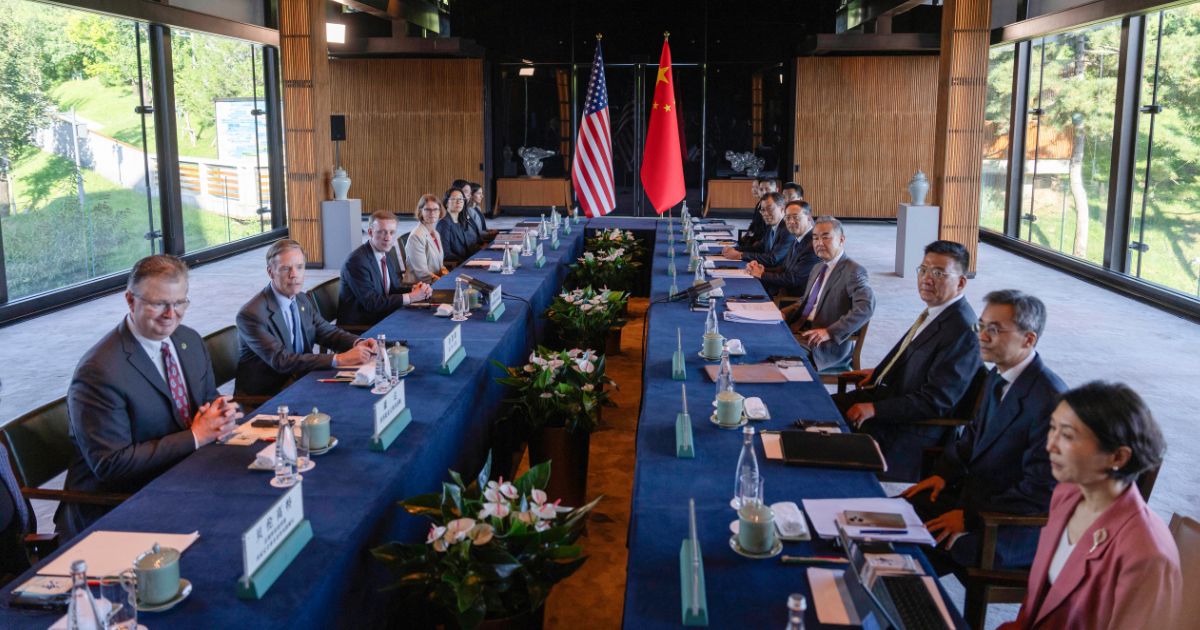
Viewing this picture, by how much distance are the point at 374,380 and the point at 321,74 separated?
29.3ft

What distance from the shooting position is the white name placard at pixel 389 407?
10.6 feet

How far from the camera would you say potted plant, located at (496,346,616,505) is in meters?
4.48

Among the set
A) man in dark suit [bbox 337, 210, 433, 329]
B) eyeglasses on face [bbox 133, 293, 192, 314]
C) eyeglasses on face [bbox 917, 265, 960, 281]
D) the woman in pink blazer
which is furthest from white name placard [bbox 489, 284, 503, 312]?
the woman in pink blazer

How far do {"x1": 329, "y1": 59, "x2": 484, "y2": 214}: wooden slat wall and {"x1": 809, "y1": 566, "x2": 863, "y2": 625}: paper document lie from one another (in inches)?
642

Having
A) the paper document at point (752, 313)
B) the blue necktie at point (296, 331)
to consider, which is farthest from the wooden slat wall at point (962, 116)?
the blue necktie at point (296, 331)

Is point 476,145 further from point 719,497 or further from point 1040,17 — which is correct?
point 719,497

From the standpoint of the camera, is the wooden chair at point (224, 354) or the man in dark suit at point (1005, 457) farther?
the wooden chair at point (224, 354)

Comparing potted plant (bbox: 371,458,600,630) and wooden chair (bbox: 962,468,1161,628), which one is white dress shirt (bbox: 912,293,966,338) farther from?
potted plant (bbox: 371,458,600,630)

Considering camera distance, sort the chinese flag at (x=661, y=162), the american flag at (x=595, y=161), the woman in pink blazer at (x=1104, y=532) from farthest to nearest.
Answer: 1. the american flag at (x=595, y=161)
2. the chinese flag at (x=661, y=162)
3. the woman in pink blazer at (x=1104, y=532)

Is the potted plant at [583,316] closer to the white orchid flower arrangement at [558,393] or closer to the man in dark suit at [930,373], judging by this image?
the white orchid flower arrangement at [558,393]

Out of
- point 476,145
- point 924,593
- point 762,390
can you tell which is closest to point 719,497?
point 924,593

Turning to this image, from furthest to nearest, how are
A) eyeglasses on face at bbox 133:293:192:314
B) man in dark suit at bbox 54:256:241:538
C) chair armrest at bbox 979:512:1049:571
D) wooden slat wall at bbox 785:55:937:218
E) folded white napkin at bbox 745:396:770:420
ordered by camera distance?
wooden slat wall at bbox 785:55:937:218 → folded white napkin at bbox 745:396:770:420 → eyeglasses on face at bbox 133:293:192:314 → man in dark suit at bbox 54:256:241:538 → chair armrest at bbox 979:512:1049:571

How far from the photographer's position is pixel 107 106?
10711 mm

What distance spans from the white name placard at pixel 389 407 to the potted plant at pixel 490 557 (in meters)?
0.60
